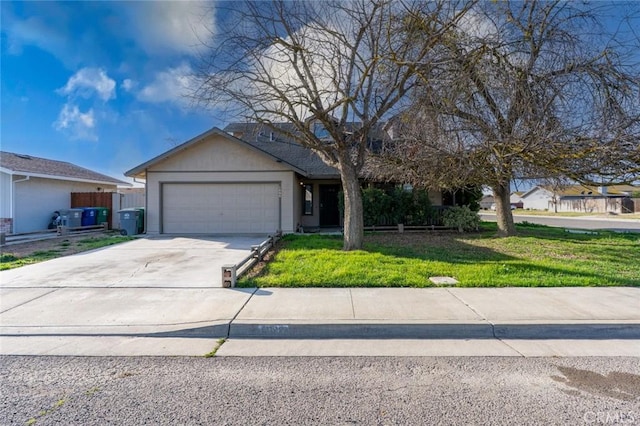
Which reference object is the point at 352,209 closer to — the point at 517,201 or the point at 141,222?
the point at 141,222

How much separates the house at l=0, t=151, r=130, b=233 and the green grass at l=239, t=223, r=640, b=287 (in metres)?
12.6

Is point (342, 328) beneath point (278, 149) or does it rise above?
beneath

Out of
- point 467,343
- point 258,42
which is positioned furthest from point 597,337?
point 258,42

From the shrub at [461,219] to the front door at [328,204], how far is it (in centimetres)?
548

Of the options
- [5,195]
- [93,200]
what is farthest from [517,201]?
[5,195]

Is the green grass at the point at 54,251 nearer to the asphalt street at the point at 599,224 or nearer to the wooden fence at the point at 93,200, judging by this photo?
the wooden fence at the point at 93,200

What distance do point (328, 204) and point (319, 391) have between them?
1448cm

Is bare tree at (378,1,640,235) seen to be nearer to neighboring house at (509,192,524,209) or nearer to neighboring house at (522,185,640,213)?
neighboring house at (522,185,640,213)

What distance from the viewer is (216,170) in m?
14.5

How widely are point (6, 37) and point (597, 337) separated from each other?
15.3 m

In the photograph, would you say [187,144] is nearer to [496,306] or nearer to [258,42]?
[258,42]

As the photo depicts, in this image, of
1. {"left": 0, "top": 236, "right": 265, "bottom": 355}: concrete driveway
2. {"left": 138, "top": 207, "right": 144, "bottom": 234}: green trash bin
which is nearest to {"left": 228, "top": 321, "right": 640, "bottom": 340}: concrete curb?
{"left": 0, "top": 236, "right": 265, "bottom": 355}: concrete driveway

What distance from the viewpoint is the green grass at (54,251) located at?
878 centimetres

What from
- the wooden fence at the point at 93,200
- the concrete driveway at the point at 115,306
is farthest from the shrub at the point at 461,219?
the wooden fence at the point at 93,200
